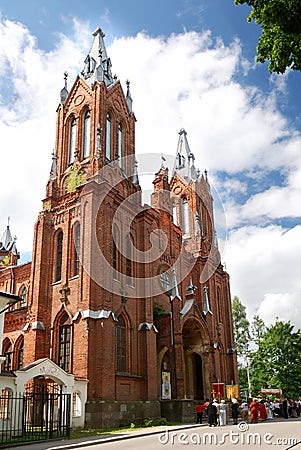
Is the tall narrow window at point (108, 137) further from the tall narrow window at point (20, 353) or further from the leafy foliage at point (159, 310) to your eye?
the tall narrow window at point (20, 353)

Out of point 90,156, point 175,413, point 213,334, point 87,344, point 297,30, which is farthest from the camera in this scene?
point 213,334

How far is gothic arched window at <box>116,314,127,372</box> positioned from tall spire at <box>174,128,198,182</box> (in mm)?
20974

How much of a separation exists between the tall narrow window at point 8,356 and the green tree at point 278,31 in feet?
78.9

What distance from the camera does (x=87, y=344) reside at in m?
22.5

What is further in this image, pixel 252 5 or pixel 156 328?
pixel 156 328

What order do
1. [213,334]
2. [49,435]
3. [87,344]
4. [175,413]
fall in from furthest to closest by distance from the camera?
[213,334], [175,413], [87,344], [49,435]

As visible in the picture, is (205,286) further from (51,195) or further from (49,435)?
(49,435)

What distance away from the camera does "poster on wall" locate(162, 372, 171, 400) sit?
26766 mm

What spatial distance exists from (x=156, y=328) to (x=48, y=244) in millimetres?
8718

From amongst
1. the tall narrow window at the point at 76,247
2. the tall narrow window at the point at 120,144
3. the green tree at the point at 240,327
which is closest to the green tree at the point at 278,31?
the tall narrow window at the point at 76,247

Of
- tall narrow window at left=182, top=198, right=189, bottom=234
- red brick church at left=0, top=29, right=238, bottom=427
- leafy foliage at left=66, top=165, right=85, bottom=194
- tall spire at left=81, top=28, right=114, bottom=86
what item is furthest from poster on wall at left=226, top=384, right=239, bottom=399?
tall spire at left=81, top=28, right=114, bottom=86

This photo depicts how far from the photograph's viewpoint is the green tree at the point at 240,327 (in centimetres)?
5688

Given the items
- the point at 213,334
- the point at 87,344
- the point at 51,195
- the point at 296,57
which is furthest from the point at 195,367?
the point at 296,57

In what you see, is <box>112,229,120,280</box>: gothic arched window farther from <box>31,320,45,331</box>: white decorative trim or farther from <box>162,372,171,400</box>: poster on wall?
<box>162,372,171,400</box>: poster on wall
